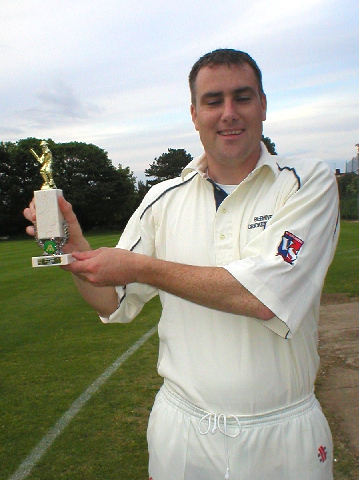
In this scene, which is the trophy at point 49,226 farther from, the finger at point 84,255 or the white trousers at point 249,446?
the white trousers at point 249,446

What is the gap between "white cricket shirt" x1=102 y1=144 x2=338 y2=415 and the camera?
186 cm

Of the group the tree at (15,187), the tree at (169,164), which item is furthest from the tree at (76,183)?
the tree at (169,164)

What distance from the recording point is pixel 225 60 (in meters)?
2.14

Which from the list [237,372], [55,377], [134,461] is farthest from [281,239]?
[55,377]

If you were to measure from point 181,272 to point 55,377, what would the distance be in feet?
15.7

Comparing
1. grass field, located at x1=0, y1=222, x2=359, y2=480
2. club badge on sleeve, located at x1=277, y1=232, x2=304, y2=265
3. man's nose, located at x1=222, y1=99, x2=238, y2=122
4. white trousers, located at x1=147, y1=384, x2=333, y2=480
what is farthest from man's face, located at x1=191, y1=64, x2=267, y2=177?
grass field, located at x1=0, y1=222, x2=359, y2=480

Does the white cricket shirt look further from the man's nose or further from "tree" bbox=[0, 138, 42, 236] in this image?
"tree" bbox=[0, 138, 42, 236]

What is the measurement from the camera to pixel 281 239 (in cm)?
187

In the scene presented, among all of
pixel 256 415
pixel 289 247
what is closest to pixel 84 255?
pixel 289 247

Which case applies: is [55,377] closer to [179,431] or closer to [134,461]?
[134,461]

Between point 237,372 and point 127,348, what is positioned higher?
point 237,372

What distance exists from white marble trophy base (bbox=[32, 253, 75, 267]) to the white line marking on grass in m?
2.43

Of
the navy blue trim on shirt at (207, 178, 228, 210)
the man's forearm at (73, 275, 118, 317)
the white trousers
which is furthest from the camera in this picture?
the man's forearm at (73, 275, 118, 317)

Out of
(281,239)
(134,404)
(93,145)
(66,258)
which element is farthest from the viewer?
(93,145)
